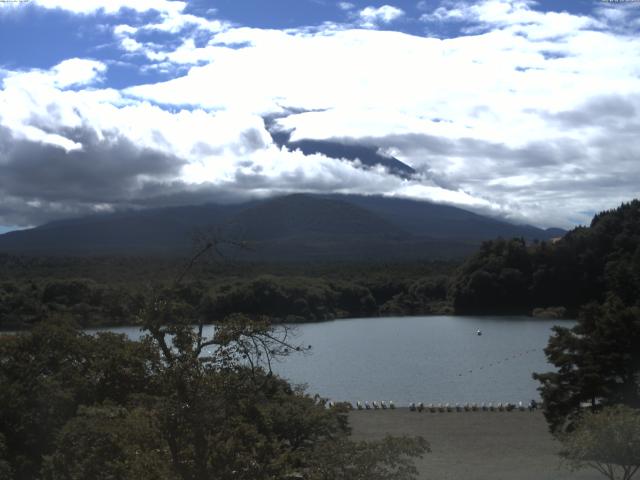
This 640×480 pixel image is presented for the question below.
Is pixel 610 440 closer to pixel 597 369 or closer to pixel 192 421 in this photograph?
pixel 597 369

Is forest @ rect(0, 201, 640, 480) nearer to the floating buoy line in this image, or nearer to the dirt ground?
the dirt ground

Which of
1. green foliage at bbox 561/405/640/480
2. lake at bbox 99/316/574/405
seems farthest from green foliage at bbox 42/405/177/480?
lake at bbox 99/316/574/405

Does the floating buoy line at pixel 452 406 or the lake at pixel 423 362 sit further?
the lake at pixel 423 362

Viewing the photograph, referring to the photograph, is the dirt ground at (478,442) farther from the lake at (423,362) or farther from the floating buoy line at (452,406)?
the lake at (423,362)

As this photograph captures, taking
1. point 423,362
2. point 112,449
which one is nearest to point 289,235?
point 423,362

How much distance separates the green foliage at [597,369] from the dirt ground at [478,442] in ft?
4.35

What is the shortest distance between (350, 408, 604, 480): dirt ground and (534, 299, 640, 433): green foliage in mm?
1324

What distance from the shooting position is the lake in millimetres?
33062

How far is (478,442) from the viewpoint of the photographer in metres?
22.5

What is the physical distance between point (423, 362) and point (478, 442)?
64.6ft

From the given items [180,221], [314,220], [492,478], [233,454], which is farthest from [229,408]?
[314,220]

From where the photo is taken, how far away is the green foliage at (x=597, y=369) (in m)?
19.2

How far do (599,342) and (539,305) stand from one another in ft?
181

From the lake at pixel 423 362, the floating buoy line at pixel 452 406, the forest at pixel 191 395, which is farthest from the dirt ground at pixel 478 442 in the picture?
the lake at pixel 423 362
